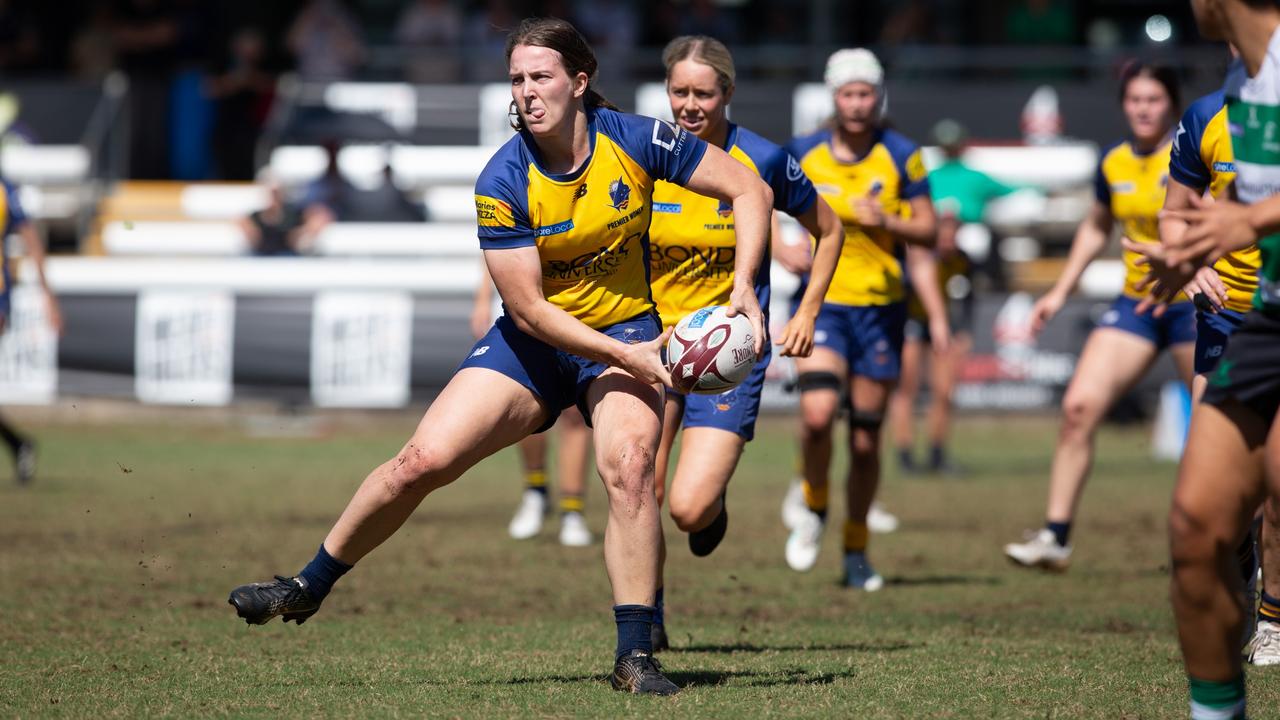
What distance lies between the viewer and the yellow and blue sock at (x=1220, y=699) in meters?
4.45

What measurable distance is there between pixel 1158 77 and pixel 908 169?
55.1 inches

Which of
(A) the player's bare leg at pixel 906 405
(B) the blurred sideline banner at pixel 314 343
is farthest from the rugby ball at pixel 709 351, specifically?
(B) the blurred sideline banner at pixel 314 343

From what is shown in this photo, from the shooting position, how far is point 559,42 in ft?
18.4

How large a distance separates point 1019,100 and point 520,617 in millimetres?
15439

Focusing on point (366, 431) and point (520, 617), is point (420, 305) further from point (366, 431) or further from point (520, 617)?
point (520, 617)

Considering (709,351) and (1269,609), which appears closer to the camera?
(709,351)

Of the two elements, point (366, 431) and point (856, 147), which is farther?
point (366, 431)

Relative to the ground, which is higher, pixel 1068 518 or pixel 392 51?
pixel 392 51

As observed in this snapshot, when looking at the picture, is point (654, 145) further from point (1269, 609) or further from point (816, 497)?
point (816, 497)

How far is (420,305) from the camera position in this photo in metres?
17.8

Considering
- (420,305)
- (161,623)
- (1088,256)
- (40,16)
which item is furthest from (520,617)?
(40,16)

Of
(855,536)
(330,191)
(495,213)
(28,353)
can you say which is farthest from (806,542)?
(330,191)

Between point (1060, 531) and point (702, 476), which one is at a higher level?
point (702, 476)

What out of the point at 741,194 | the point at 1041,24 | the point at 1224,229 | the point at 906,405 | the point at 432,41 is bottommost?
the point at 906,405
